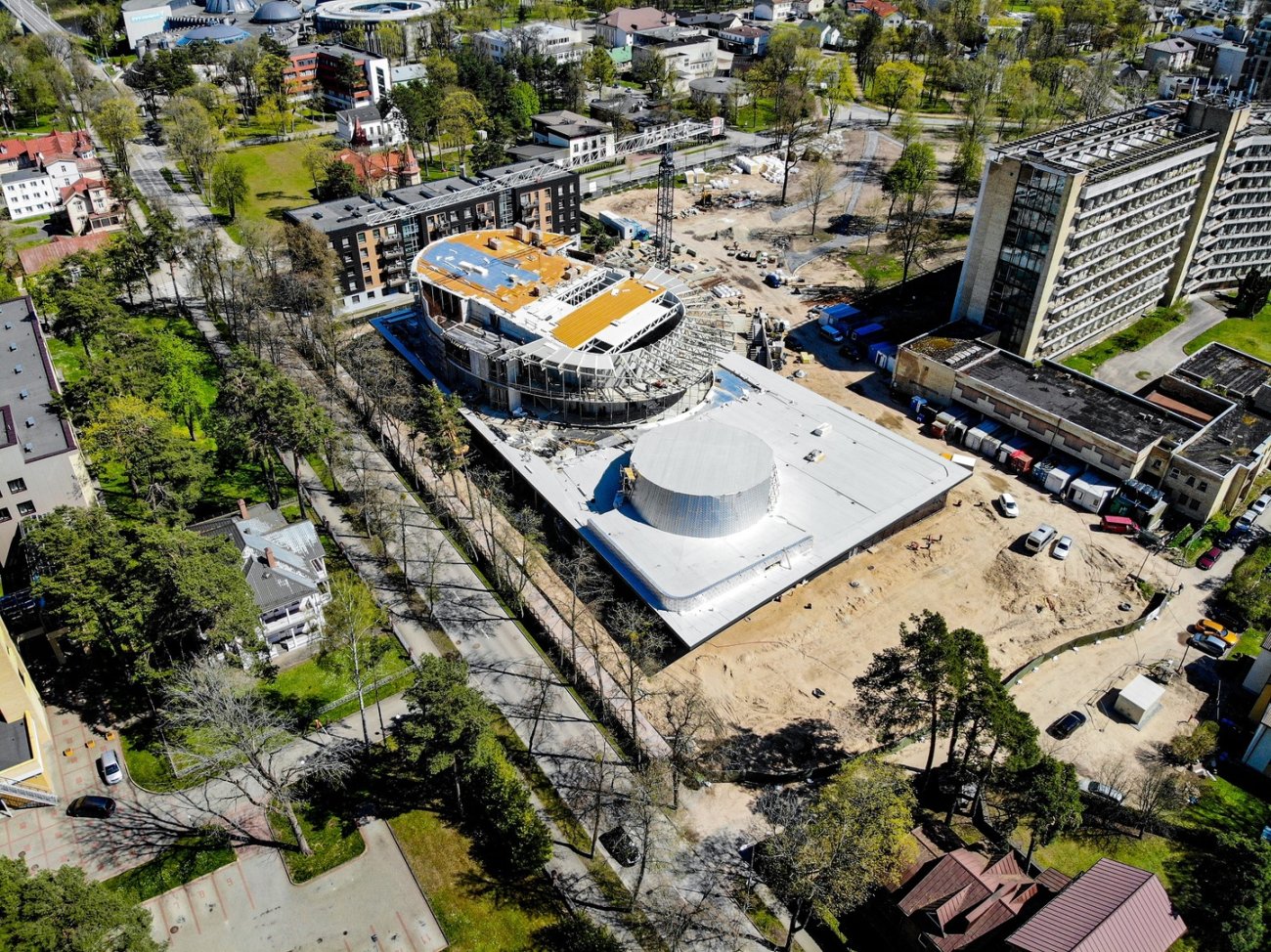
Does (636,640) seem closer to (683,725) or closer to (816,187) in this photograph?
(683,725)

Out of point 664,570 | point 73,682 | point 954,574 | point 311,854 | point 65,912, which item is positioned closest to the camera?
point 65,912

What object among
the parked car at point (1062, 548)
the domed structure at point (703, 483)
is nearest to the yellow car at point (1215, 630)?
the parked car at point (1062, 548)

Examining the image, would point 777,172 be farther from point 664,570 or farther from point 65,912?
point 65,912

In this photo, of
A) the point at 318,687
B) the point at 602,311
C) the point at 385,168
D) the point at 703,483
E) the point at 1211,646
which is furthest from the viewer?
the point at 385,168

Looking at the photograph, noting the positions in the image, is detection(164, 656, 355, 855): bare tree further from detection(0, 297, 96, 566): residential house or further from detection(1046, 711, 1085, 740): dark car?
detection(1046, 711, 1085, 740): dark car

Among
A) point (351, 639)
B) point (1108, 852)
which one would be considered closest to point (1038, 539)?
point (1108, 852)

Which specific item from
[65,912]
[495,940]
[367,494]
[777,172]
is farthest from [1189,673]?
[777,172]
